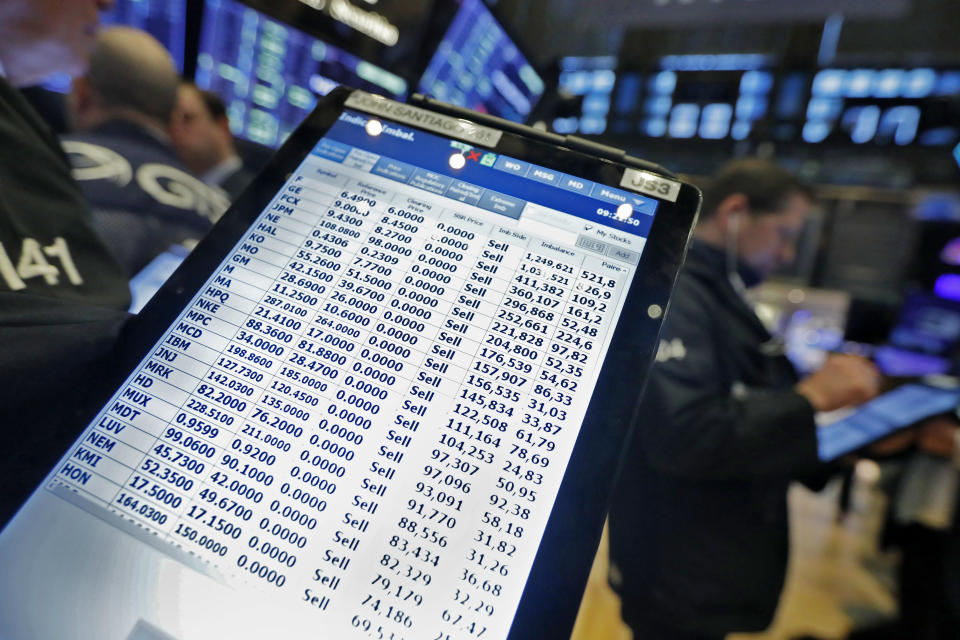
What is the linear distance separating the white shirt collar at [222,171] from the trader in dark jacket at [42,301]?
121cm

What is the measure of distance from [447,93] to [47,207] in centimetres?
110

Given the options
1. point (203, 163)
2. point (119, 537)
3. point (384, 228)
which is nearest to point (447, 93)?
point (203, 163)

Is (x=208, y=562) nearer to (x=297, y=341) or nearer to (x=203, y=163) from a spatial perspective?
(x=297, y=341)

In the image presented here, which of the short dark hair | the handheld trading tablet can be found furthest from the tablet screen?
the handheld trading tablet

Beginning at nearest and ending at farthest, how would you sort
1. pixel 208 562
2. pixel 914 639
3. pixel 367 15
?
1. pixel 208 562
2. pixel 367 15
3. pixel 914 639

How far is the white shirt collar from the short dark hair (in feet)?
4.78

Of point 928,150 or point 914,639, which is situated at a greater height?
point 928,150

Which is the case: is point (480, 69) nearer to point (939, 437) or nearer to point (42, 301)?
point (42, 301)

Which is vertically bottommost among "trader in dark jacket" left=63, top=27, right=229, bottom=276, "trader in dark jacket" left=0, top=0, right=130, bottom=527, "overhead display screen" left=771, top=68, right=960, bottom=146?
"trader in dark jacket" left=0, top=0, right=130, bottom=527

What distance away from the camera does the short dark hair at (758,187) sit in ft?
3.97

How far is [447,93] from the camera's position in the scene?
1360 mm

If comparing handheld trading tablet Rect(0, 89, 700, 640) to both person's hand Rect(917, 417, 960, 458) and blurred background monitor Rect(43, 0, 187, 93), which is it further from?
person's hand Rect(917, 417, 960, 458)

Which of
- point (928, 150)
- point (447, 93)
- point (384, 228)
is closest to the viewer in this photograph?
point (384, 228)

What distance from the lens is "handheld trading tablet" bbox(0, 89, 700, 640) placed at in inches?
11.4
